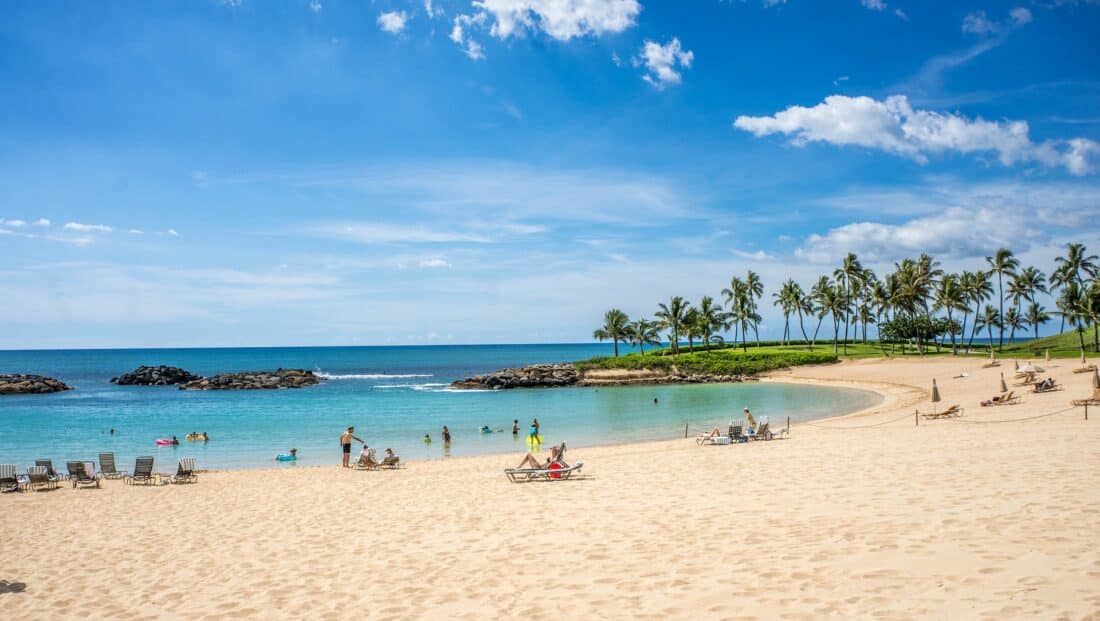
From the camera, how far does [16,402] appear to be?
69.6 metres

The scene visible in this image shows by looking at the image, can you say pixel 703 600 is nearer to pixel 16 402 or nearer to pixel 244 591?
pixel 244 591

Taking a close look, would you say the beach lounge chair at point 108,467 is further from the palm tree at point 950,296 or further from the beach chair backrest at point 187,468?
the palm tree at point 950,296

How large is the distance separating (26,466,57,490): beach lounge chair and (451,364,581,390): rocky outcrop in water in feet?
195

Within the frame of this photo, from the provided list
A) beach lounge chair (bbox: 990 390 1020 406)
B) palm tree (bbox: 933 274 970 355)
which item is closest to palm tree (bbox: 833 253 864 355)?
palm tree (bbox: 933 274 970 355)

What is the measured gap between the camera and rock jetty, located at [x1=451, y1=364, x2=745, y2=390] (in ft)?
264

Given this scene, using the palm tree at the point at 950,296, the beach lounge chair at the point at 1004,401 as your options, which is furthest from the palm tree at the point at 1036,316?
the beach lounge chair at the point at 1004,401

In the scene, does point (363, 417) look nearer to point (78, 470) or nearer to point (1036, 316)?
point (78, 470)

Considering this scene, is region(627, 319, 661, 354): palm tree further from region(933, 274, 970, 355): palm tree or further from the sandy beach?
the sandy beach

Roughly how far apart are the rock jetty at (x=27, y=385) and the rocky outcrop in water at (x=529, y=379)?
52349 millimetres

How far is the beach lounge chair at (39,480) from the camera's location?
68.4 ft

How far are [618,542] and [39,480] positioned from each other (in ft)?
65.6

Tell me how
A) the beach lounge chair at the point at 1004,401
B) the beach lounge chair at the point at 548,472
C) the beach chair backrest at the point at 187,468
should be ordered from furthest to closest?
1. the beach lounge chair at the point at 1004,401
2. the beach chair backrest at the point at 187,468
3. the beach lounge chair at the point at 548,472

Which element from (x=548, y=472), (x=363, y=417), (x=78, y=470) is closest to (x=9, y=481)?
(x=78, y=470)

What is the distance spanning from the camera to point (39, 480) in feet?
68.7
